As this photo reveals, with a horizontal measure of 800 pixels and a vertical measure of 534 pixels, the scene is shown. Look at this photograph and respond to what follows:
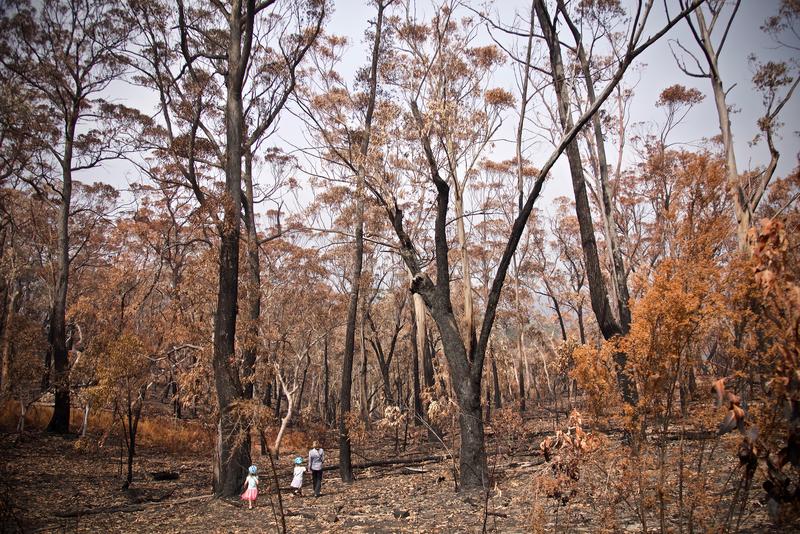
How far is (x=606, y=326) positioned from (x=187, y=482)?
10552mm

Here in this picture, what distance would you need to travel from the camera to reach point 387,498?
27.3ft

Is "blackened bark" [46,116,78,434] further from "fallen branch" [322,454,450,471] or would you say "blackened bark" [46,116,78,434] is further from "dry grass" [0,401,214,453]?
"fallen branch" [322,454,450,471]

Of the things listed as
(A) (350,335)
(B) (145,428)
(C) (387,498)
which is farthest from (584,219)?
(B) (145,428)

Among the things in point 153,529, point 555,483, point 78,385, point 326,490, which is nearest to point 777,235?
point 555,483

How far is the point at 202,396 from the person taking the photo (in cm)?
→ 1070

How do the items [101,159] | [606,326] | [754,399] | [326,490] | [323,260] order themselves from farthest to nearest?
1. [323,260]
2. [101,159]
3. [326,490]
4. [606,326]
5. [754,399]

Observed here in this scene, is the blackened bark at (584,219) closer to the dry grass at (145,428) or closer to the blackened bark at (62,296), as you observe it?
the dry grass at (145,428)

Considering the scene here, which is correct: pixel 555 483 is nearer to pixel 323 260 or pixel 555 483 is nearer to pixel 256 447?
pixel 256 447

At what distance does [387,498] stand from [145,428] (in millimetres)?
12787

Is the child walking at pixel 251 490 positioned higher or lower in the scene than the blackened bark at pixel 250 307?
lower

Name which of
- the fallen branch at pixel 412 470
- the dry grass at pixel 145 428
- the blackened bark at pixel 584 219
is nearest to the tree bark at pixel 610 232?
the blackened bark at pixel 584 219

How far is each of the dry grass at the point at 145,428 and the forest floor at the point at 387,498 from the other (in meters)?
1.27

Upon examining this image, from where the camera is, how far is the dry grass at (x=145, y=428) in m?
14.4

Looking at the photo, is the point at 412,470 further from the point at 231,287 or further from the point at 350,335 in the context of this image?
the point at 231,287
